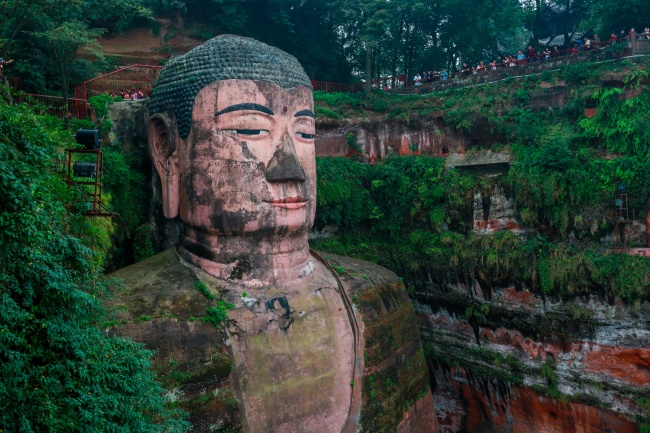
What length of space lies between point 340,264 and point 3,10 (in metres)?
10.3

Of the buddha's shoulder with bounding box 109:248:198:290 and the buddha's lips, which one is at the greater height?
the buddha's lips

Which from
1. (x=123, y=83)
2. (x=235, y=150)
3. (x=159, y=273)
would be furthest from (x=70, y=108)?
(x=235, y=150)

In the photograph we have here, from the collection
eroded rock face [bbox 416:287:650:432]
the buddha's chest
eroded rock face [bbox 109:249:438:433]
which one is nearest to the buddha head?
eroded rock face [bbox 109:249:438:433]

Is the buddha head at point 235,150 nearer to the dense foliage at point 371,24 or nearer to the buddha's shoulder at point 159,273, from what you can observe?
the buddha's shoulder at point 159,273

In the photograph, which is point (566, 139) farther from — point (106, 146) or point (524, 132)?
point (106, 146)

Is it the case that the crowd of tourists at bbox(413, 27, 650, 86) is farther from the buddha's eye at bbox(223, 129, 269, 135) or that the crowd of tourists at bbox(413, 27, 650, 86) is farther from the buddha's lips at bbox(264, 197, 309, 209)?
the buddha's eye at bbox(223, 129, 269, 135)

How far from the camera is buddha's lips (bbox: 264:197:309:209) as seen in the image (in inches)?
334

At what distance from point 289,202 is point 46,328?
4243 millimetres

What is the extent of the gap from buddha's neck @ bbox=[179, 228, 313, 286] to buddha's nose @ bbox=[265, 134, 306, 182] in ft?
3.15

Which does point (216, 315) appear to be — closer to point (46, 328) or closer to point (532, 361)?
point (46, 328)

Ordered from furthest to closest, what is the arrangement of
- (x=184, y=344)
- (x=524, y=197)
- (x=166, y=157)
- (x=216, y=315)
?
(x=524, y=197) < (x=166, y=157) < (x=216, y=315) < (x=184, y=344)

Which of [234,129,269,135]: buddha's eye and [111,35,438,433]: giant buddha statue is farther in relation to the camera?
[234,129,269,135]: buddha's eye

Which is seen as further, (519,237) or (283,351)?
(519,237)

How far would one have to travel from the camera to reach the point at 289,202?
860 cm
